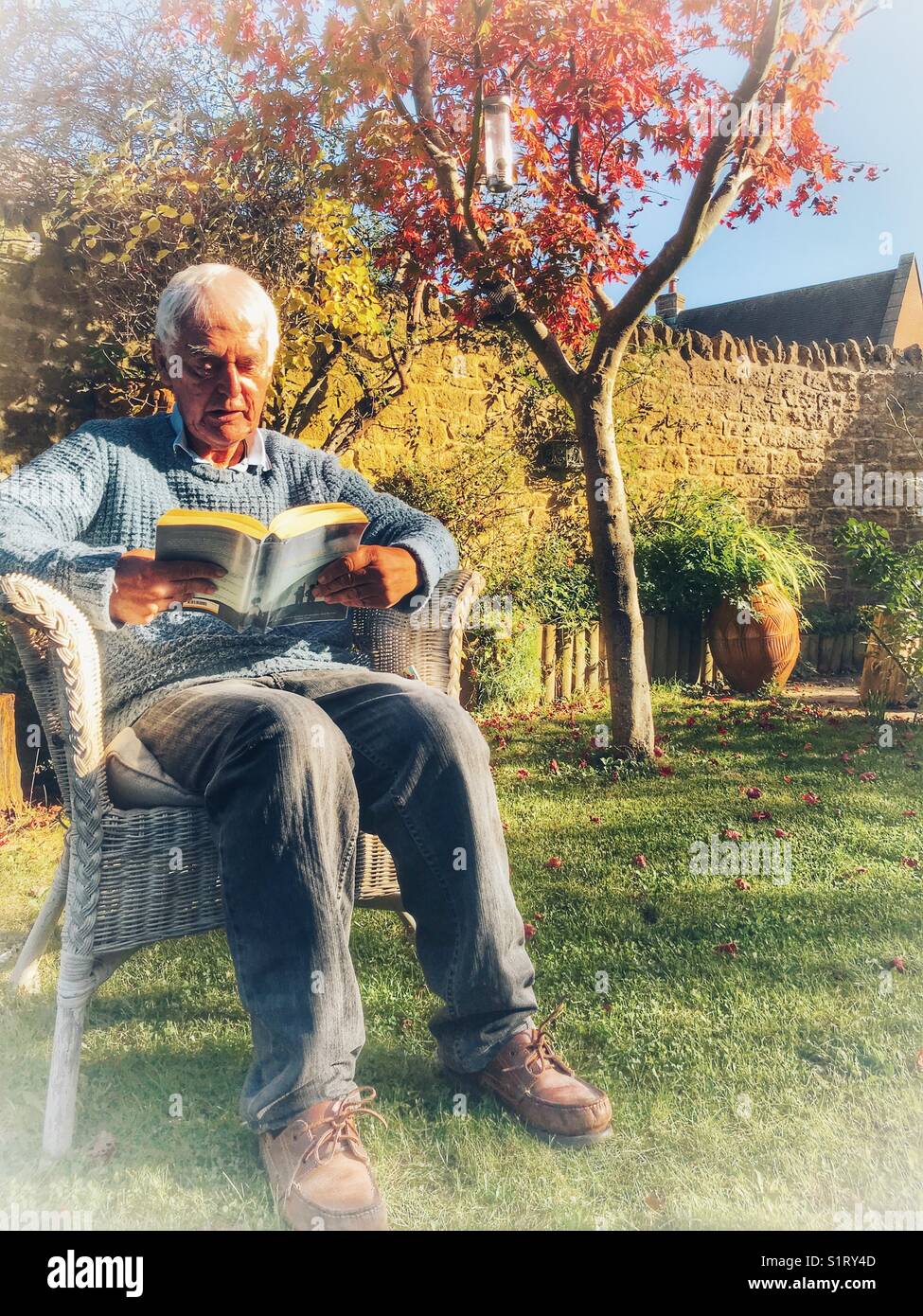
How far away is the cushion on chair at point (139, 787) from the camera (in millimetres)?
1517

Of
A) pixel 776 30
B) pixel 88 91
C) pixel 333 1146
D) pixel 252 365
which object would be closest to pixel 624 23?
pixel 776 30

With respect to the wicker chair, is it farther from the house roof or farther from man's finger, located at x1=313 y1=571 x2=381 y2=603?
the house roof

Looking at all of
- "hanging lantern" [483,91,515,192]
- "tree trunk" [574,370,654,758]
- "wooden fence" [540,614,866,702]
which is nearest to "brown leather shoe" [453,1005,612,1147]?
"tree trunk" [574,370,654,758]

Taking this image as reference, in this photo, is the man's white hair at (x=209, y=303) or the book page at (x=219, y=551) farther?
the man's white hair at (x=209, y=303)

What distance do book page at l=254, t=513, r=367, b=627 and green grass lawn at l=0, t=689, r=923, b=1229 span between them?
2.70 ft

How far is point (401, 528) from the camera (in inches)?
70.4

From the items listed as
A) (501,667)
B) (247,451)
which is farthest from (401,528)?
(501,667)

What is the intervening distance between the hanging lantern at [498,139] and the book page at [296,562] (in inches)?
83.9

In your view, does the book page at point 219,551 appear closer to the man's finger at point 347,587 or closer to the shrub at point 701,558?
the man's finger at point 347,587

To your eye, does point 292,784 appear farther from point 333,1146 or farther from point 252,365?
point 252,365

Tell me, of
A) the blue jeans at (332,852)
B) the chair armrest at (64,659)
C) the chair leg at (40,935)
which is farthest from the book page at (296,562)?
the chair leg at (40,935)

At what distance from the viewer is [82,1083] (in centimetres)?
167

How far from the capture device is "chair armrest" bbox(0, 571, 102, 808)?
4.62 ft

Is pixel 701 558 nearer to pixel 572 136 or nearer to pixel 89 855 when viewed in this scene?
pixel 572 136
